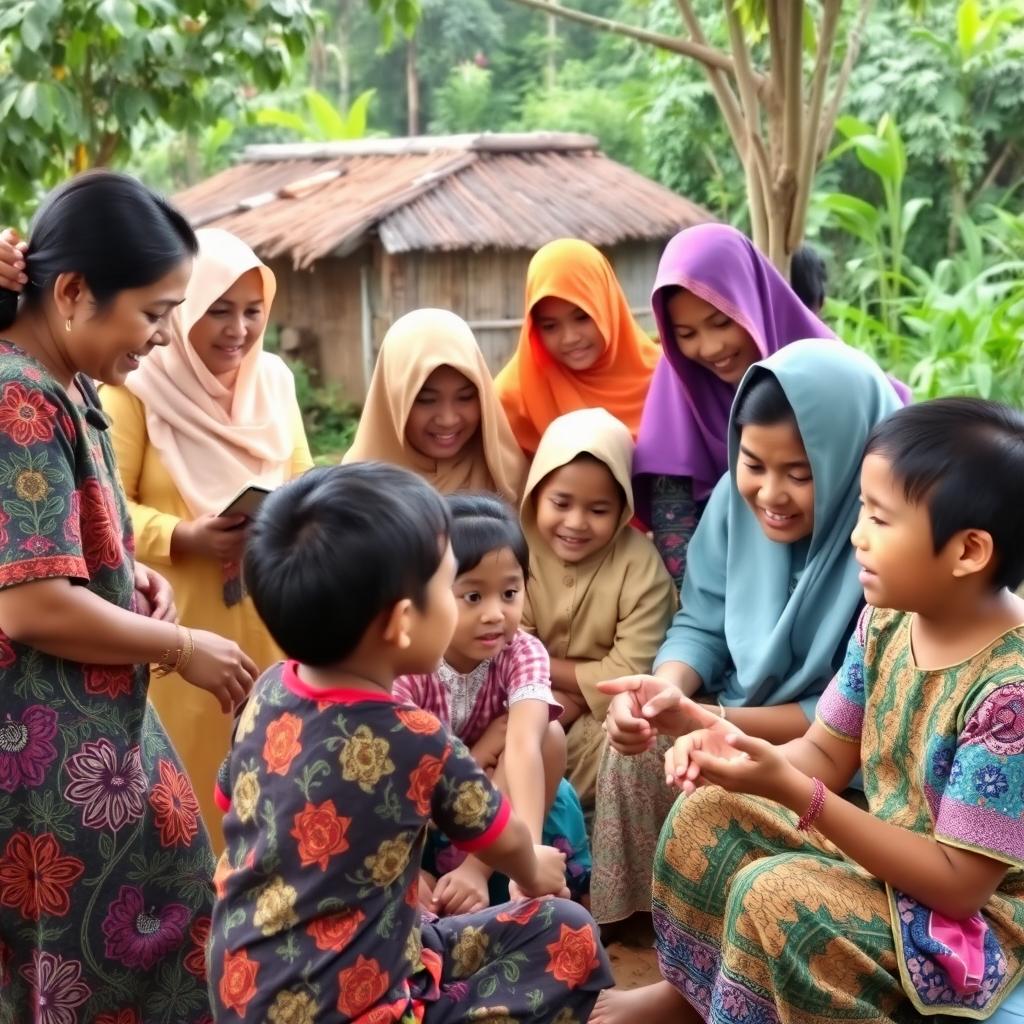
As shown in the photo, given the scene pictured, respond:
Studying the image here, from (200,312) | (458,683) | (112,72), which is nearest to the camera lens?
(458,683)

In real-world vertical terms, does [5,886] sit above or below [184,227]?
below

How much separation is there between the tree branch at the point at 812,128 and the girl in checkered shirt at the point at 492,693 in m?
2.14

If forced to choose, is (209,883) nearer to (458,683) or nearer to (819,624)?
(458,683)

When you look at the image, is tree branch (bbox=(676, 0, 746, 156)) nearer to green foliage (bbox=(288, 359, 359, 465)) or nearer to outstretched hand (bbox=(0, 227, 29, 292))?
outstretched hand (bbox=(0, 227, 29, 292))

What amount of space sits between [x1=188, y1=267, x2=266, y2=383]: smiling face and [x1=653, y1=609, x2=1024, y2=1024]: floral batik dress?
69.8 inches

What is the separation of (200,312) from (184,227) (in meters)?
1.03

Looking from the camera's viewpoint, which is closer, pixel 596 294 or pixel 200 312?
pixel 200 312

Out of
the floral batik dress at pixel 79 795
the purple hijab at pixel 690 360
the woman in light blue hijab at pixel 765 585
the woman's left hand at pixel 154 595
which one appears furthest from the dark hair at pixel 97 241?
the purple hijab at pixel 690 360

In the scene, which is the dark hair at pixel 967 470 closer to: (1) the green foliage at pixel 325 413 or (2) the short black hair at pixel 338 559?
(2) the short black hair at pixel 338 559

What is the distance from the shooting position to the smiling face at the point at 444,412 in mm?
3543

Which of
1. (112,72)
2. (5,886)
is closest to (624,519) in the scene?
(5,886)

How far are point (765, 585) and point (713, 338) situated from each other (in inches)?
29.3

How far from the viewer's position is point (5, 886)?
225cm

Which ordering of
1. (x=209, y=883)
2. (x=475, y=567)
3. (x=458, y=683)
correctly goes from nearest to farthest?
(x=209, y=883) < (x=475, y=567) < (x=458, y=683)
